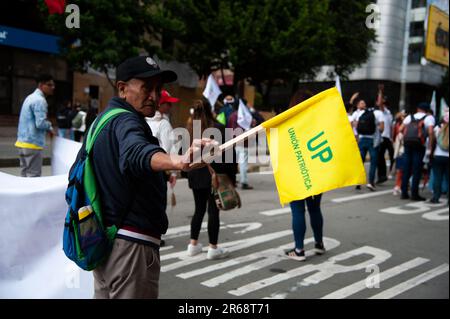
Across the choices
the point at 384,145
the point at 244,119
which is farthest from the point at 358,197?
the point at 244,119

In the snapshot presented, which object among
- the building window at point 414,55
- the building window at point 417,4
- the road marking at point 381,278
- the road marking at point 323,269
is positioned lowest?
the road marking at point 381,278

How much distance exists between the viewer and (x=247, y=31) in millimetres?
20656

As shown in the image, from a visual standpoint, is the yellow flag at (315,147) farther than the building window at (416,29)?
No

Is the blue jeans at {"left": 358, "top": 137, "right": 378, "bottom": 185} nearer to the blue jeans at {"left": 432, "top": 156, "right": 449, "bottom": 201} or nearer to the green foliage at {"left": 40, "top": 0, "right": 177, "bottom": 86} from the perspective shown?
the blue jeans at {"left": 432, "top": 156, "right": 449, "bottom": 201}

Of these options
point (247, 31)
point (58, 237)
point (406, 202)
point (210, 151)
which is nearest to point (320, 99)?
point (210, 151)

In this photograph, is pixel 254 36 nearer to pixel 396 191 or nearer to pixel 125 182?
pixel 396 191

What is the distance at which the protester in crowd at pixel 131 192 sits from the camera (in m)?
2.11

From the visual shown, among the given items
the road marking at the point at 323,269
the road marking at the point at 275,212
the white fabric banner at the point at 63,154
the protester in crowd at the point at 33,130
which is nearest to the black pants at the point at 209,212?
the road marking at the point at 323,269

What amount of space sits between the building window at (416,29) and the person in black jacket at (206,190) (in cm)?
4461

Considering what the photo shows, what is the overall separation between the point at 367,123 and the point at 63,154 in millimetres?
8114

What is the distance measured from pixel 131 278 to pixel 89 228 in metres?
0.32

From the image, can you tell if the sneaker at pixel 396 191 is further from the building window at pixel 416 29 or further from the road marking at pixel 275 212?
the building window at pixel 416 29

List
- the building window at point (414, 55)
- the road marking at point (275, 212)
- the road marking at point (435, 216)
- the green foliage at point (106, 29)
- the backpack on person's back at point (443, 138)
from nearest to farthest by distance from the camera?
1. the green foliage at point (106, 29)
2. the road marking at point (275, 212)
3. the road marking at point (435, 216)
4. the backpack on person's back at point (443, 138)
5. the building window at point (414, 55)

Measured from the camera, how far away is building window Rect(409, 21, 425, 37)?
44.2 m
